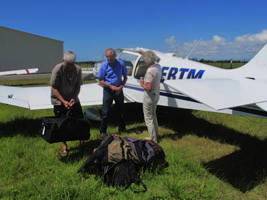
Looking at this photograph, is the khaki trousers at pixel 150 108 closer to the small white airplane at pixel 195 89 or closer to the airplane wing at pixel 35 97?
the small white airplane at pixel 195 89

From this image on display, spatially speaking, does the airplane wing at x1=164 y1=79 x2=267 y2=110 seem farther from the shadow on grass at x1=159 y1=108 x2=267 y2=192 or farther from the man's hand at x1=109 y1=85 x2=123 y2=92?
the man's hand at x1=109 y1=85 x2=123 y2=92

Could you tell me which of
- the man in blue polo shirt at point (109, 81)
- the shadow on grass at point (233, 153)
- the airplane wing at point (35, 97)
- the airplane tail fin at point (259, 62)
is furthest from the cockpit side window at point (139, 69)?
the airplane tail fin at point (259, 62)

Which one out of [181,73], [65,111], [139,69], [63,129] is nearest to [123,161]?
[63,129]

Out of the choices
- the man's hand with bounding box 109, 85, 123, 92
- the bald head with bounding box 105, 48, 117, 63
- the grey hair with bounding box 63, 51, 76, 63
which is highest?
the grey hair with bounding box 63, 51, 76, 63

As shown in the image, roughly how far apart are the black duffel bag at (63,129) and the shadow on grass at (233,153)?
2.03 m

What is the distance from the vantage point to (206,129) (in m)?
8.12

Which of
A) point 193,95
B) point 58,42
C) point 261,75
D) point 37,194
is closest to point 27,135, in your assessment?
point 37,194

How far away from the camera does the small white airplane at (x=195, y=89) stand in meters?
4.32

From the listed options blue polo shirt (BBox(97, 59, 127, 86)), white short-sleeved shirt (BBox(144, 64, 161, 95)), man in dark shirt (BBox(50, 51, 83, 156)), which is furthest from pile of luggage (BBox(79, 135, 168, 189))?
blue polo shirt (BBox(97, 59, 127, 86))

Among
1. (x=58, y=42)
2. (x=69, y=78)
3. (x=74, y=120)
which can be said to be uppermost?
(x=69, y=78)

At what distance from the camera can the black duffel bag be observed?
5.22 meters

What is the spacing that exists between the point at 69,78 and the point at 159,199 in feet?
7.99

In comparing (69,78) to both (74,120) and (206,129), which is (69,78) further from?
(206,129)

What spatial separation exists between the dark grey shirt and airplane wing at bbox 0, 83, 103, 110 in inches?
89.9
